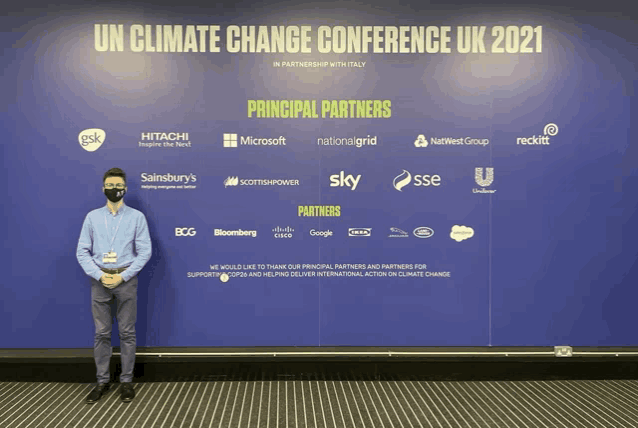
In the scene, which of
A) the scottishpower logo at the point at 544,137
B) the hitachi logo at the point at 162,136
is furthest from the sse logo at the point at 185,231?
the scottishpower logo at the point at 544,137

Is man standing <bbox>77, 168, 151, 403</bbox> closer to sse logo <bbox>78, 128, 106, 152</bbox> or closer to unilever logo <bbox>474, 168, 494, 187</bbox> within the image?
sse logo <bbox>78, 128, 106, 152</bbox>

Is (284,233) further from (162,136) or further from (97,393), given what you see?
(97,393)

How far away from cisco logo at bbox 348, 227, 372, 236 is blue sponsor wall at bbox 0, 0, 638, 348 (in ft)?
0.09

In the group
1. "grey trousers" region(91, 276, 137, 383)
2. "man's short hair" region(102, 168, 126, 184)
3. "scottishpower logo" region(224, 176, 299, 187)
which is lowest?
"grey trousers" region(91, 276, 137, 383)

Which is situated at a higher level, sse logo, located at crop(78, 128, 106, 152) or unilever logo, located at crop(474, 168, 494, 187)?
sse logo, located at crop(78, 128, 106, 152)

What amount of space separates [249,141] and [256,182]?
12.6 inches

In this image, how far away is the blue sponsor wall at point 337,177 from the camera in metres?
3.73

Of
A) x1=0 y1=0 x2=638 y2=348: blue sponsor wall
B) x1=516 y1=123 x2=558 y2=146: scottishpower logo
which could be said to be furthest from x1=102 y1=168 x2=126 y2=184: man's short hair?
x1=516 y1=123 x2=558 y2=146: scottishpower logo

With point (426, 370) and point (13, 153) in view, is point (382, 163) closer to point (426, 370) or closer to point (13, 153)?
point (426, 370)

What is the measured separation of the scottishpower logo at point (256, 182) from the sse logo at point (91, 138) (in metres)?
1.00

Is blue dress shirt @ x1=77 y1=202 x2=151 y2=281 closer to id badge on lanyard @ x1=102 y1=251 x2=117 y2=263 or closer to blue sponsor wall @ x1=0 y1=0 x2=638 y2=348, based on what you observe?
id badge on lanyard @ x1=102 y1=251 x2=117 y2=263

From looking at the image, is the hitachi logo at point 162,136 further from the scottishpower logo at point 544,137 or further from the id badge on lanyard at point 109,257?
the scottishpower logo at point 544,137

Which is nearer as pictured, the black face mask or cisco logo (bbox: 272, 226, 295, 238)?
the black face mask

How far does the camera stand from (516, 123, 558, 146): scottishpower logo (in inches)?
148
